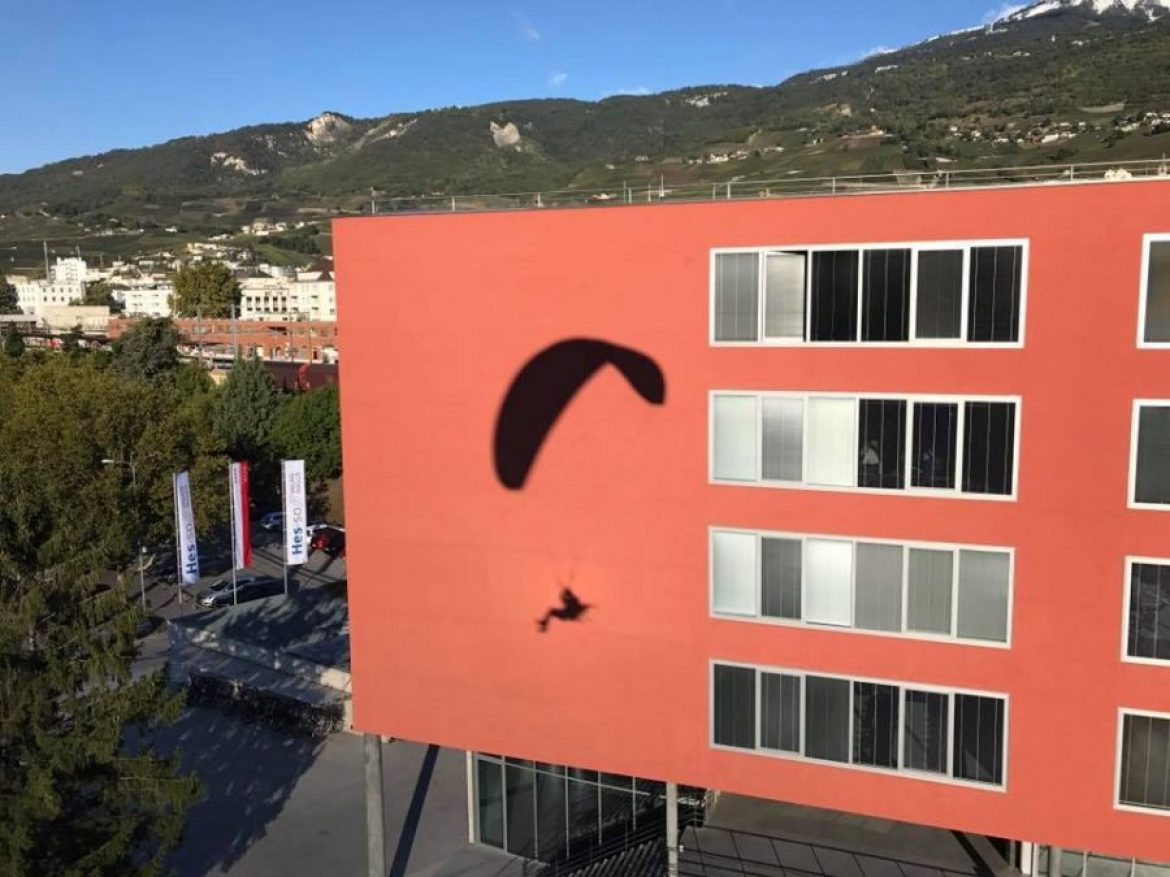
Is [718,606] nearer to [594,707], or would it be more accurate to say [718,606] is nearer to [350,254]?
[594,707]

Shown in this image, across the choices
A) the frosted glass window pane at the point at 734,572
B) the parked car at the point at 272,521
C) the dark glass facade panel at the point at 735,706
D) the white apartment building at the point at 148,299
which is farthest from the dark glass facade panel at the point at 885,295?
the white apartment building at the point at 148,299

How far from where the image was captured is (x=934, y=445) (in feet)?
36.1

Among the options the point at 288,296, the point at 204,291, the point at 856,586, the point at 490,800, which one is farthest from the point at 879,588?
the point at 288,296

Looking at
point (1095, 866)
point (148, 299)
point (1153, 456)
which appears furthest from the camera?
point (148, 299)

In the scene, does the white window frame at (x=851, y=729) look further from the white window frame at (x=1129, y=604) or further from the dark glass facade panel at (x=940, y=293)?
the dark glass facade panel at (x=940, y=293)

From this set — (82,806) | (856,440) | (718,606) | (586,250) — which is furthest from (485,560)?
(82,806)

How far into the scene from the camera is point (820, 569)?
11.6 m

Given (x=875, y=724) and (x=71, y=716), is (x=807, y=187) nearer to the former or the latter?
(x=875, y=724)

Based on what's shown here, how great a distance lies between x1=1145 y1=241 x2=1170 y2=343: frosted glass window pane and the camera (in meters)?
9.90

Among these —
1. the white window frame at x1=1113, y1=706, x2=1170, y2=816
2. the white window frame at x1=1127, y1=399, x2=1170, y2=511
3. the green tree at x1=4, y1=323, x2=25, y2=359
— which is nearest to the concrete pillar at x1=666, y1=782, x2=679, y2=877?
the white window frame at x1=1113, y1=706, x2=1170, y2=816

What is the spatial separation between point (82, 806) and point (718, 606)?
8695 mm

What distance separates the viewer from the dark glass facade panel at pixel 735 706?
12.1 metres

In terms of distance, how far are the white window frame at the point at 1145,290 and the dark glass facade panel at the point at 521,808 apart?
36.2ft

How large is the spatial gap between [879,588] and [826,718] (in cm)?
173
